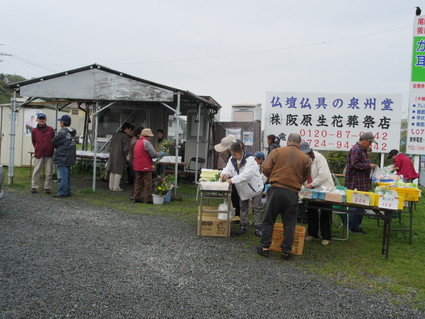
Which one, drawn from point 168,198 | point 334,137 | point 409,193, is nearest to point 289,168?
point 409,193

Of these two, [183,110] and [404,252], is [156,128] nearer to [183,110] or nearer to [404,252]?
[183,110]

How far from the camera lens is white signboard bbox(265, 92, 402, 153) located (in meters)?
11.3

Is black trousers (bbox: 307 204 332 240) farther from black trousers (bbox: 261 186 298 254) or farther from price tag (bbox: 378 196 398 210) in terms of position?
black trousers (bbox: 261 186 298 254)

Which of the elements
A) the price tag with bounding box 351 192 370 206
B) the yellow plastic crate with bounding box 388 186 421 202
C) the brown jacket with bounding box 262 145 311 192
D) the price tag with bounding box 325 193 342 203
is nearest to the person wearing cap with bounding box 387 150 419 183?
the yellow plastic crate with bounding box 388 186 421 202

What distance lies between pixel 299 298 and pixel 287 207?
4.90ft

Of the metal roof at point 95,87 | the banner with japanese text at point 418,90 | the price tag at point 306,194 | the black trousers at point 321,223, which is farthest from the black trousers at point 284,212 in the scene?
the banner with japanese text at point 418,90

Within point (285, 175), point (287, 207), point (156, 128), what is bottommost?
point (287, 207)

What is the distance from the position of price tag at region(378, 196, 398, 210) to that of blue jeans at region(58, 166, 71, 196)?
679 cm

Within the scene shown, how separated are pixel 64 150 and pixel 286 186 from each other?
583 centimetres

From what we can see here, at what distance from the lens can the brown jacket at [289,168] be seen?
5402mm

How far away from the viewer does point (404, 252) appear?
20.9ft

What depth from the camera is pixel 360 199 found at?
5.75 meters

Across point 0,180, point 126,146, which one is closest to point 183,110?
point 126,146

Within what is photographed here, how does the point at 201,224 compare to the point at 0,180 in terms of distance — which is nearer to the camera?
the point at 201,224
